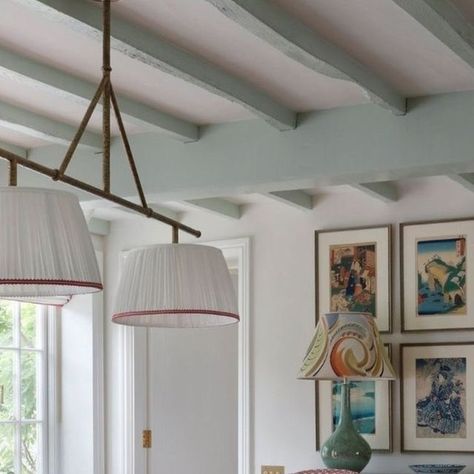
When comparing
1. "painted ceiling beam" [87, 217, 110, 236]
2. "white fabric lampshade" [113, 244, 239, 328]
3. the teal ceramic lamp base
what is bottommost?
the teal ceramic lamp base

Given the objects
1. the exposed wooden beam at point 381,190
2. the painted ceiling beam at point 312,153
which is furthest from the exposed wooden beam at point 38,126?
the exposed wooden beam at point 381,190

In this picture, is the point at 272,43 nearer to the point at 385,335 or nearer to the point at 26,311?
the point at 385,335

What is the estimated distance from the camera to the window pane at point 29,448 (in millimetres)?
6348

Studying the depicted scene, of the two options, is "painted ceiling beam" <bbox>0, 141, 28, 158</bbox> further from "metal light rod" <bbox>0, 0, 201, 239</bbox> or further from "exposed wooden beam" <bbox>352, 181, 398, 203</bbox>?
"metal light rod" <bbox>0, 0, 201, 239</bbox>

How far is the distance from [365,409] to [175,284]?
2.83 metres

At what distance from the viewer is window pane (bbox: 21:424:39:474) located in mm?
6348

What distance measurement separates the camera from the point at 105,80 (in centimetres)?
296

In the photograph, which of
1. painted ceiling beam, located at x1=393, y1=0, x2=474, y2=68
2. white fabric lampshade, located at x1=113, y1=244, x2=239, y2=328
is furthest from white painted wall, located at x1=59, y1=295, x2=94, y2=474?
painted ceiling beam, located at x1=393, y1=0, x2=474, y2=68

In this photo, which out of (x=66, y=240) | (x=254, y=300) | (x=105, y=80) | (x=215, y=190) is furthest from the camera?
(x=254, y=300)

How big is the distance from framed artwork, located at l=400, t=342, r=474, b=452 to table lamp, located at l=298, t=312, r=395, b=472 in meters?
0.21

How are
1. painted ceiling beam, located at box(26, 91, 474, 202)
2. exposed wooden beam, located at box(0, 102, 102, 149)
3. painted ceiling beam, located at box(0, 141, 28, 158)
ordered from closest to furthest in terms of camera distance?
painted ceiling beam, located at box(26, 91, 474, 202) < exposed wooden beam, located at box(0, 102, 102, 149) < painted ceiling beam, located at box(0, 141, 28, 158)

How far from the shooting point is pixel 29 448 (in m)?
6.41

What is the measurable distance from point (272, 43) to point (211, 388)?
14.5 feet

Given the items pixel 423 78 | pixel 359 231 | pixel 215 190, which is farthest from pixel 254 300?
pixel 423 78
